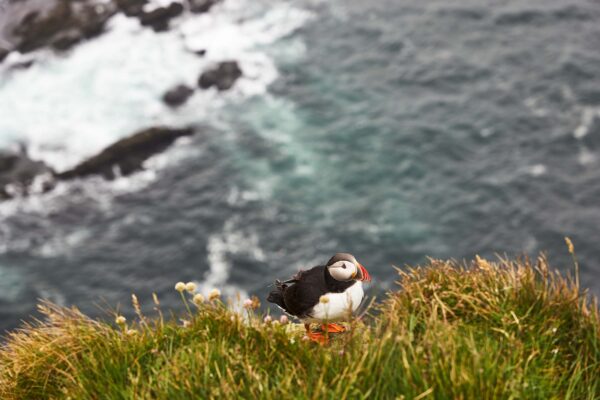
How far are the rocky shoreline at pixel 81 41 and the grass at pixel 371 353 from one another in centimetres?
3615

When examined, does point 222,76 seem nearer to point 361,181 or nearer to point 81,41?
point 81,41

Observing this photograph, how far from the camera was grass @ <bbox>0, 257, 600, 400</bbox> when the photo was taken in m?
8.39

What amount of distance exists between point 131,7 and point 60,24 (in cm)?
537

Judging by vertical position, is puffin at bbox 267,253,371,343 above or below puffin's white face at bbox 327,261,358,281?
below

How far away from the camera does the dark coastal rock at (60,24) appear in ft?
176

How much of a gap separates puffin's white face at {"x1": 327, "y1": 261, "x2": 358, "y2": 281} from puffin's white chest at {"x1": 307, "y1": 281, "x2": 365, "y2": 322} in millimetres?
158

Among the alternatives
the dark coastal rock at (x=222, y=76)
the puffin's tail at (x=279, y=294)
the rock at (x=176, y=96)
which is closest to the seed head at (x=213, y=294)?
the puffin's tail at (x=279, y=294)

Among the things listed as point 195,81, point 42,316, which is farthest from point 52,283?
point 195,81

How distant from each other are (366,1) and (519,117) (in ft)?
59.2

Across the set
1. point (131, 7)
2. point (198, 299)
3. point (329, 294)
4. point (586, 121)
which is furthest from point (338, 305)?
point (131, 7)

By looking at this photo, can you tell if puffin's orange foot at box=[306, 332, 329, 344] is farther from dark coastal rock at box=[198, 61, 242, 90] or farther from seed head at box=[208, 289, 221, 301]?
dark coastal rock at box=[198, 61, 242, 90]

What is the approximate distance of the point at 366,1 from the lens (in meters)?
60.8

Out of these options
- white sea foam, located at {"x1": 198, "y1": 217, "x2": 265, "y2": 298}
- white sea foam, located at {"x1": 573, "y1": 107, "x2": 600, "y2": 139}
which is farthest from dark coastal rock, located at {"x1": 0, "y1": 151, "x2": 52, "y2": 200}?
white sea foam, located at {"x1": 573, "y1": 107, "x2": 600, "y2": 139}

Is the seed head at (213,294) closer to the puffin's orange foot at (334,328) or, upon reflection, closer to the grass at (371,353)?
the grass at (371,353)
